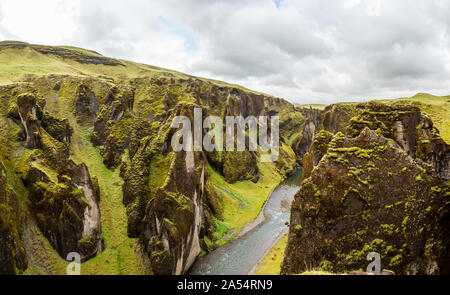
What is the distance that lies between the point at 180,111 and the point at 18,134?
76.6ft

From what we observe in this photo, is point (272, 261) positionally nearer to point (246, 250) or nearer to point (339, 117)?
point (246, 250)

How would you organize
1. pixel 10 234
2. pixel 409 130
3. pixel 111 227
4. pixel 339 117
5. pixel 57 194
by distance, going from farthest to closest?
pixel 339 117 < pixel 111 227 < pixel 57 194 < pixel 10 234 < pixel 409 130

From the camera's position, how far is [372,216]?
1845 centimetres

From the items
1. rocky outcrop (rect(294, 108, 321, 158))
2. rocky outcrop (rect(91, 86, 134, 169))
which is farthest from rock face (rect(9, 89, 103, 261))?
rocky outcrop (rect(294, 108, 321, 158))

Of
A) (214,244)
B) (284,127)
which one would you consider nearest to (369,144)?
(214,244)

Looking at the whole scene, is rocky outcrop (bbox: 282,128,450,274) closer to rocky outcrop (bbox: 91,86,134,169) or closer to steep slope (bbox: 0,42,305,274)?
steep slope (bbox: 0,42,305,274)

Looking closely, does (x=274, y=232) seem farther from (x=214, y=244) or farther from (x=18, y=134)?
(x=18, y=134)

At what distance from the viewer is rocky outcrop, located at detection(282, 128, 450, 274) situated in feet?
58.9

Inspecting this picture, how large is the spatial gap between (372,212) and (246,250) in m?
30.4

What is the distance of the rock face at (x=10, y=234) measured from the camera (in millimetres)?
23250

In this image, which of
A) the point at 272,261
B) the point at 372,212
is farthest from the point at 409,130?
the point at 272,261

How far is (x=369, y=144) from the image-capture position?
20.7 metres

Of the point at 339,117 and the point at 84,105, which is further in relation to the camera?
the point at 339,117

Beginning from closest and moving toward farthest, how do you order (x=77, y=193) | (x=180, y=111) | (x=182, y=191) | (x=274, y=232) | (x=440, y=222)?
1. (x=440, y=222)
2. (x=77, y=193)
3. (x=182, y=191)
4. (x=180, y=111)
5. (x=274, y=232)
